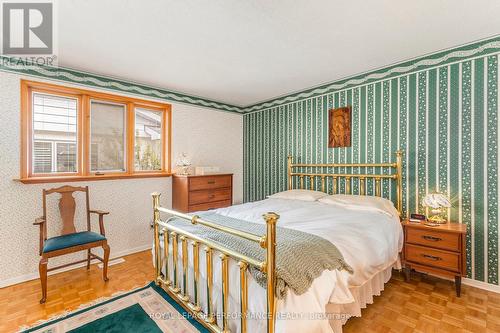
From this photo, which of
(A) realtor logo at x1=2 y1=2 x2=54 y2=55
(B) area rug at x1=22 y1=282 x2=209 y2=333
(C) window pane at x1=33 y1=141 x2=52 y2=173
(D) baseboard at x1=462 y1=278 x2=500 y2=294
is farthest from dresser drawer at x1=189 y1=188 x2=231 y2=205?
(D) baseboard at x1=462 y1=278 x2=500 y2=294

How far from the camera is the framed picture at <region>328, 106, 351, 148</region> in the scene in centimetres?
366

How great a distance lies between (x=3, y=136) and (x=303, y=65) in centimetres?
368

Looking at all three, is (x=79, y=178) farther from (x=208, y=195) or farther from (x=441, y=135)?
(x=441, y=135)

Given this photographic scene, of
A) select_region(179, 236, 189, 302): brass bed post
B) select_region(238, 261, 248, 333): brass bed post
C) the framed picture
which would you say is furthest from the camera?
the framed picture

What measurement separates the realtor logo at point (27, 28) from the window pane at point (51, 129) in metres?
0.65

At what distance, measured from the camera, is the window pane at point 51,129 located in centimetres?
309

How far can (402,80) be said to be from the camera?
314 centimetres

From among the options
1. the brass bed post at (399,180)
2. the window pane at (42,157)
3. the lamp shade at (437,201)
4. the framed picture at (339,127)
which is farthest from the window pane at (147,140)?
the lamp shade at (437,201)

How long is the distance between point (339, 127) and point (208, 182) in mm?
2321

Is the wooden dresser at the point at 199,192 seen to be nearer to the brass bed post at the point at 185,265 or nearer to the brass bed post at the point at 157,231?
the brass bed post at the point at 157,231

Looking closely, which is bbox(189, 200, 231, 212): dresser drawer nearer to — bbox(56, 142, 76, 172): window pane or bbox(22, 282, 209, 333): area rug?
bbox(22, 282, 209, 333): area rug

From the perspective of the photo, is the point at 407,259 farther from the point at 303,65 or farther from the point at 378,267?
the point at 303,65

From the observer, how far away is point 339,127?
12.3 feet

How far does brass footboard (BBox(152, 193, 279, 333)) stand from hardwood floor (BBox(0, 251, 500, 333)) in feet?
2.34
